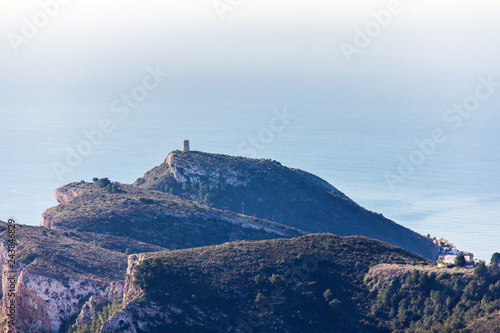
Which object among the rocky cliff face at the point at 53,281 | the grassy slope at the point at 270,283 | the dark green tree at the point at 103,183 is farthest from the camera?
the dark green tree at the point at 103,183

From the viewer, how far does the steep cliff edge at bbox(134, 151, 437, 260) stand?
354ft

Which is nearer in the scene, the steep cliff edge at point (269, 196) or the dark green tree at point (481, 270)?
the dark green tree at point (481, 270)

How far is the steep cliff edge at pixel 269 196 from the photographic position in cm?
10775

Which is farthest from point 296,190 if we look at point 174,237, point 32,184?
point 32,184

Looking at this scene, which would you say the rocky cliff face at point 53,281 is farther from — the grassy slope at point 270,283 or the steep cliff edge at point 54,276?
the grassy slope at point 270,283

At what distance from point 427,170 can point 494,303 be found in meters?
127

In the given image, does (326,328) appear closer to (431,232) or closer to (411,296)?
(411,296)

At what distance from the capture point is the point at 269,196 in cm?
11088

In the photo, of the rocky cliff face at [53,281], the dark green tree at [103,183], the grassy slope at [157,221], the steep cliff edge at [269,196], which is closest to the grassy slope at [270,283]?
the rocky cliff face at [53,281]

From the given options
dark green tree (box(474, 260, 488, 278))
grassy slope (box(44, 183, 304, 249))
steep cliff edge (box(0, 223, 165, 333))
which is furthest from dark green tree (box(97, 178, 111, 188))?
dark green tree (box(474, 260, 488, 278))

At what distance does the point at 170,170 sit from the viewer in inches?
4446

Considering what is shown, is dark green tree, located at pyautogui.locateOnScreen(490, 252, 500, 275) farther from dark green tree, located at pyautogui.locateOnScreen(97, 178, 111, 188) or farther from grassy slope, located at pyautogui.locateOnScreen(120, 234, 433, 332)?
dark green tree, located at pyautogui.locateOnScreen(97, 178, 111, 188)

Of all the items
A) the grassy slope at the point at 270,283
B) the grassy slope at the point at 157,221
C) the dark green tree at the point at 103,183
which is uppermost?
the dark green tree at the point at 103,183

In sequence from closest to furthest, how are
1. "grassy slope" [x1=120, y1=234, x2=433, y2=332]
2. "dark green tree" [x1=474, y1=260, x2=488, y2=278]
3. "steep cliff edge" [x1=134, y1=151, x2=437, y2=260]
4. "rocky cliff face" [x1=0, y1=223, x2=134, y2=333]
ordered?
"grassy slope" [x1=120, y1=234, x2=433, y2=332]
"dark green tree" [x1=474, y1=260, x2=488, y2=278]
"rocky cliff face" [x1=0, y1=223, x2=134, y2=333]
"steep cliff edge" [x1=134, y1=151, x2=437, y2=260]
